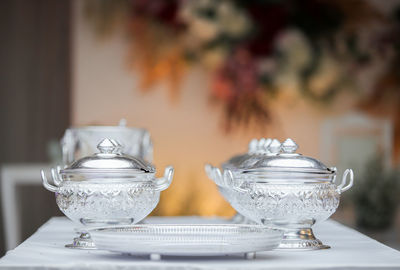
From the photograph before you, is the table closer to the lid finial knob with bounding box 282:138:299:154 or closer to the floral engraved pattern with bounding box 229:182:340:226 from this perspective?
the floral engraved pattern with bounding box 229:182:340:226

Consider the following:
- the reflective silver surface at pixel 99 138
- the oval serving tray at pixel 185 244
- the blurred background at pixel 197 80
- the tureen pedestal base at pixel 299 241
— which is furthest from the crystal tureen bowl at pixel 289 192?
the blurred background at pixel 197 80

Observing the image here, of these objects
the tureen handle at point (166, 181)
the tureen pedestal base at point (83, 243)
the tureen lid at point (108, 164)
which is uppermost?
the tureen lid at point (108, 164)

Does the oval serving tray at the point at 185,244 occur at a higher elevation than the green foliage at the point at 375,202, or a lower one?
higher

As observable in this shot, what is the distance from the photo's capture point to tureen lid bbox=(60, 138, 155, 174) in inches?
43.4

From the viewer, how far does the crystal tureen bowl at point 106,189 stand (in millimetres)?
1098

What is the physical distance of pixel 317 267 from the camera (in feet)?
2.97

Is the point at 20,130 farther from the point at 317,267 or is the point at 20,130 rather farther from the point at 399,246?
the point at 317,267

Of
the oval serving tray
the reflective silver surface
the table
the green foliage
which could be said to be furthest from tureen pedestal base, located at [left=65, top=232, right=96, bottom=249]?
the green foliage

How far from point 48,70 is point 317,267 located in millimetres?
2966

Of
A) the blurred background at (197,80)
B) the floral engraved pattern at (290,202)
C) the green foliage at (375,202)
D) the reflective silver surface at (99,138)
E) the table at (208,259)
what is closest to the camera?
the table at (208,259)

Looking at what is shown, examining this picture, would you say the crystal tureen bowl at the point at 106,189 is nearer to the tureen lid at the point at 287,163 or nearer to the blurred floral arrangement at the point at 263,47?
the tureen lid at the point at 287,163

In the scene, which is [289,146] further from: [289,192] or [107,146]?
[107,146]

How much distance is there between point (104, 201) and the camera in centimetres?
110

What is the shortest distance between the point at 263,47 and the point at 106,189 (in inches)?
103
